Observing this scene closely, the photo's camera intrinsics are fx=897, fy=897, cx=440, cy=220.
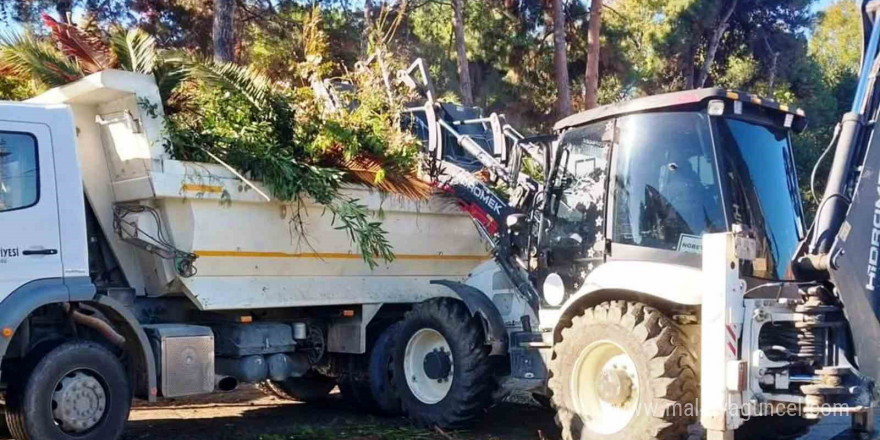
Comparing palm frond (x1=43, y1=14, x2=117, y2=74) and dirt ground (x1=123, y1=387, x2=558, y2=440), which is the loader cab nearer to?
dirt ground (x1=123, y1=387, x2=558, y2=440)

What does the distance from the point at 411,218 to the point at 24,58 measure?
3.86m

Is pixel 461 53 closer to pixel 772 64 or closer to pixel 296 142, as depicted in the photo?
pixel 772 64

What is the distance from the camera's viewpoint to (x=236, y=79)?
841cm

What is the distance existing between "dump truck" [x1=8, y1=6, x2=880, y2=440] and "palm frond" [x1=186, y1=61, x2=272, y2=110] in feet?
2.36

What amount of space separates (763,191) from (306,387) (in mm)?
5629

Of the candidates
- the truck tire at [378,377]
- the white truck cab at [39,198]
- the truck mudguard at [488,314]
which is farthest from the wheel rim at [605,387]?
the white truck cab at [39,198]

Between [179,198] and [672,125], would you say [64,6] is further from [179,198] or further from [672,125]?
[672,125]

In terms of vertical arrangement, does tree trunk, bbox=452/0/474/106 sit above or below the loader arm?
above

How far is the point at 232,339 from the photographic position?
8.24m

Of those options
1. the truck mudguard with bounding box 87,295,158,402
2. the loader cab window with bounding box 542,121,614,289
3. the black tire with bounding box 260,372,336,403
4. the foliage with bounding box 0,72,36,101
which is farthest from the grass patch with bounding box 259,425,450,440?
the foliage with bounding box 0,72,36,101

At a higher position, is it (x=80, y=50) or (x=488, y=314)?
(x=80, y=50)

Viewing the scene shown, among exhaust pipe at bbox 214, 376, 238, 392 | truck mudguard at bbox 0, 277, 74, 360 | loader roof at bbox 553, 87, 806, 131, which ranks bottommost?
exhaust pipe at bbox 214, 376, 238, 392

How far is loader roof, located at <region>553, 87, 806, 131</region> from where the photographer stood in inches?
256

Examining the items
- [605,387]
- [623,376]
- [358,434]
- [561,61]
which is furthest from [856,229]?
[561,61]
